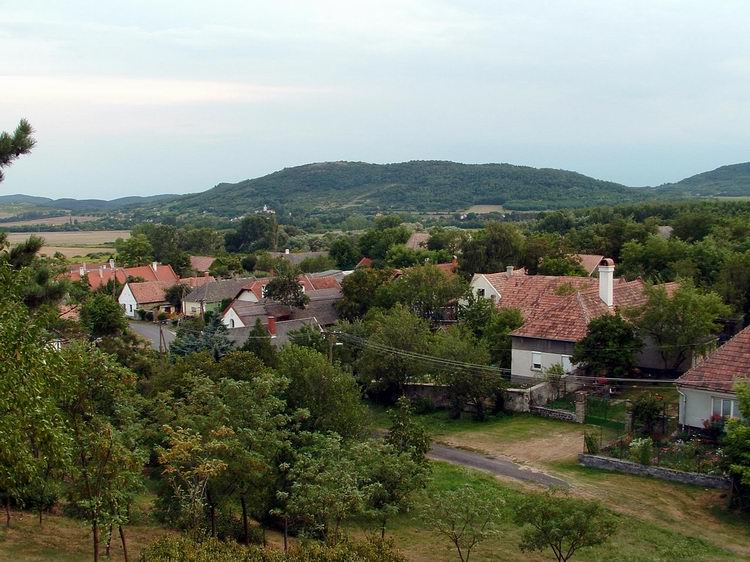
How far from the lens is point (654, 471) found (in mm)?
26750

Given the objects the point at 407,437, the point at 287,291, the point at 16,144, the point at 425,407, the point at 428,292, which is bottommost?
the point at 425,407

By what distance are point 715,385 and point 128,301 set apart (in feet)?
190

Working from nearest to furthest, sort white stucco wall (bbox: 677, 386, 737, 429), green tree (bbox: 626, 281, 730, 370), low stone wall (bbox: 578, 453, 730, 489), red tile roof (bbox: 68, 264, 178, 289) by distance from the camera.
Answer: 1. low stone wall (bbox: 578, 453, 730, 489)
2. white stucco wall (bbox: 677, 386, 737, 429)
3. green tree (bbox: 626, 281, 730, 370)
4. red tile roof (bbox: 68, 264, 178, 289)

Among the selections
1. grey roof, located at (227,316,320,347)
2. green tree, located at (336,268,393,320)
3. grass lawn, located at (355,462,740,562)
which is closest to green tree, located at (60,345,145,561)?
grass lawn, located at (355,462,740,562)

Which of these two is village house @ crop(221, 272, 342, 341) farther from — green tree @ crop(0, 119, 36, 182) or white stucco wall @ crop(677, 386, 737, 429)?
green tree @ crop(0, 119, 36, 182)

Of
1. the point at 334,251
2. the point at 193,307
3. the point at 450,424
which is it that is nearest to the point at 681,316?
the point at 450,424

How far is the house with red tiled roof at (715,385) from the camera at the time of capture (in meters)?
28.6

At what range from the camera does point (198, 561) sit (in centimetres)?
1358

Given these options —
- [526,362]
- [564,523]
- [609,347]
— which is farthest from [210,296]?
[564,523]

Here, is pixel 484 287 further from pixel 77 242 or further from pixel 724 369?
pixel 77 242

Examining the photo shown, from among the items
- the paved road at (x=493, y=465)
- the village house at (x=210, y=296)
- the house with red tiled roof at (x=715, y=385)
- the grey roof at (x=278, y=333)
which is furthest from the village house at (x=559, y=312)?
the village house at (x=210, y=296)

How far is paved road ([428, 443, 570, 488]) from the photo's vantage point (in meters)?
26.8

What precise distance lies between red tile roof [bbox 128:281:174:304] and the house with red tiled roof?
182 ft

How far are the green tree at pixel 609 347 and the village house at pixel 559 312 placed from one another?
169 centimetres
